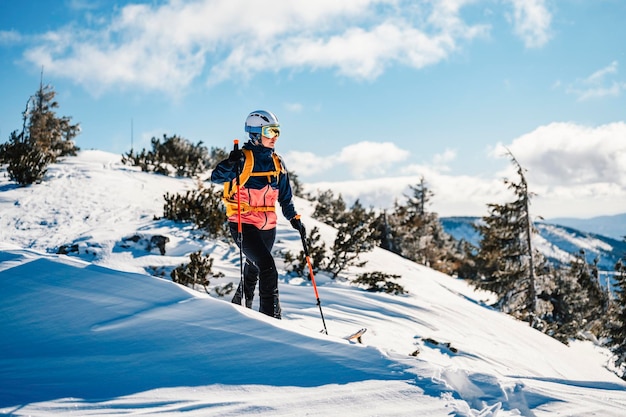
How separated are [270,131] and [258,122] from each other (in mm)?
169

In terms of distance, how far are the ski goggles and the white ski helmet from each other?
0.10 feet

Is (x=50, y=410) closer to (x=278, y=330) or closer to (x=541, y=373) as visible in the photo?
(x=278, y=330)

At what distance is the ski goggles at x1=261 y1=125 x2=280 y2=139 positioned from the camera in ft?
14.5

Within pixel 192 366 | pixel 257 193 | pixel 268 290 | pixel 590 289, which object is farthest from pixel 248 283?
pixel 590 289

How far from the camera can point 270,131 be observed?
14.6 feet

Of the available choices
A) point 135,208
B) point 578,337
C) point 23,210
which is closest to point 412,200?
point 578,337

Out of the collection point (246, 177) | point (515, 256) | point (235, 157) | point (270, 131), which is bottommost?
point (515, 256)

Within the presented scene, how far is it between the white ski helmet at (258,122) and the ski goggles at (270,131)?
32 mm

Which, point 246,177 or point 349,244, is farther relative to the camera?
point 349,244

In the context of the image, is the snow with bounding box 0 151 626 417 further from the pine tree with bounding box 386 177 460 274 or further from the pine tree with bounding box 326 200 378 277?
the pine tree with bounding box 386 177 460 274

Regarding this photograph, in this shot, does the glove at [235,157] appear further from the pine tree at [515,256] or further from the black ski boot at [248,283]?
the pine tree at [515,256]

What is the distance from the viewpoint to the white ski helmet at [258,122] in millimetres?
4445

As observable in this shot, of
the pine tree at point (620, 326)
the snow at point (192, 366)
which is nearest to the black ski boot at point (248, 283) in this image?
the snow at point (192, 366)

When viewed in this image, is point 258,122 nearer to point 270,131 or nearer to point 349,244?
point 270,131
